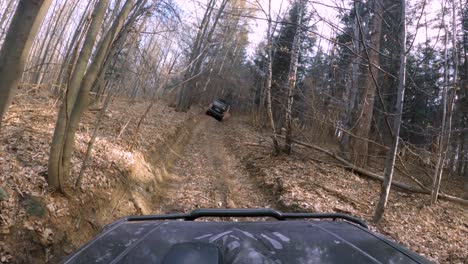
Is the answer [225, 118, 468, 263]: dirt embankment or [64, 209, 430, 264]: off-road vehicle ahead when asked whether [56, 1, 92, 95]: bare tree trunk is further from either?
[225, 118, 468, 263]: dirt embankment

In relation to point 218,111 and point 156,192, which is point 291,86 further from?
point 218,111

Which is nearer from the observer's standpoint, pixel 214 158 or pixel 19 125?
pixel 19 125

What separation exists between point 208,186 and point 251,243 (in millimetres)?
6798

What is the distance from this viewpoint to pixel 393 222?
688 cm

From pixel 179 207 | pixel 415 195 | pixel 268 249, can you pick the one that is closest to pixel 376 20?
pixel 415 195

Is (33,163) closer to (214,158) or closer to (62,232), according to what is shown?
(62,232)

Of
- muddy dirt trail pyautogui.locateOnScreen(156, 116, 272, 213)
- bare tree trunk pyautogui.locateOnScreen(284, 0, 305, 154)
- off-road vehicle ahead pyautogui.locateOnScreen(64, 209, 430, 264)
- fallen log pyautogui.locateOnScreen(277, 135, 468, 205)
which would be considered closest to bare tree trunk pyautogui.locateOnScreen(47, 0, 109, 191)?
muddy dirt trail pyautogui.locateOnScreen(156, 116, 272, 213)

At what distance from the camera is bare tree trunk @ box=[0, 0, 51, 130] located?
3.58m

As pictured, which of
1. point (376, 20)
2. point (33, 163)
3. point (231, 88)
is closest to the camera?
point (33, 163)

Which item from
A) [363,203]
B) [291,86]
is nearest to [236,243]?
Answer: [363,203]

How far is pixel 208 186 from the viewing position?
8.38 meters

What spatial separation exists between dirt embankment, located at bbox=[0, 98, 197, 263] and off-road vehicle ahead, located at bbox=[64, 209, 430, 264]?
9.28 ft

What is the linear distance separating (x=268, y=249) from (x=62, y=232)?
3.93 metres

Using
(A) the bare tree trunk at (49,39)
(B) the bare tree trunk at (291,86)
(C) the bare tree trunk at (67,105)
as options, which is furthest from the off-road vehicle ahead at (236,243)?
(A) the bare tree trunk at (49,39)
